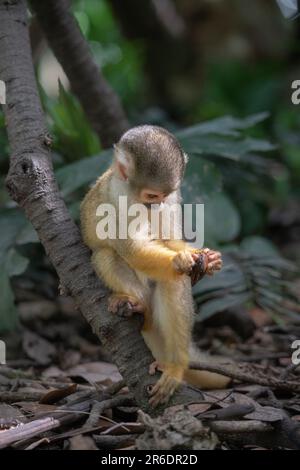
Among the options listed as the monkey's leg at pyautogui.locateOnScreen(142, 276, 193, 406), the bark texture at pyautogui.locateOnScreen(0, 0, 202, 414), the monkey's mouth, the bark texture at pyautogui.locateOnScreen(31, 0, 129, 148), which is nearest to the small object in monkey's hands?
the monkey's leg at pyautogui.locateOnScreen(142, 276, 193, 406)

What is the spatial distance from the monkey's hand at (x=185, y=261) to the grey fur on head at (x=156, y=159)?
35cm

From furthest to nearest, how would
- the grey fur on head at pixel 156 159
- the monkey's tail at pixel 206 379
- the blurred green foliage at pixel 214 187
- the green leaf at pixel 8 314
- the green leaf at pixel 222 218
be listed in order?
the green leaf at pixel 222 218
the blurred green foliage at pixel 214 187
the green leaf at pixel 8 314
the monkey's tail at pixel 206 379
the grey fur on head at pixel 156 159

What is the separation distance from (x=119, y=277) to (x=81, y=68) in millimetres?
2077

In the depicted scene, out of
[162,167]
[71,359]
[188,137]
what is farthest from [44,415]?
[188,137]

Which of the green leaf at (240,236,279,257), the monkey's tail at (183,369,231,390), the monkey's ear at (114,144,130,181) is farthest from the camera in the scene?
the green leaf at (240,236,279,257)

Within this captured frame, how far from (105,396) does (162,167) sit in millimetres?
1042

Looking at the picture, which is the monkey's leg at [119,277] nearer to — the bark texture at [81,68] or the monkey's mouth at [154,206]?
the monkey's mouth at [154,206]

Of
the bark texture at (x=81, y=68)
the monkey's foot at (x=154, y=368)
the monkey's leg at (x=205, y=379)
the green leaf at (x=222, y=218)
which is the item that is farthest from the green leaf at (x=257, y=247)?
the monkey's foot at (x=154, y=368)

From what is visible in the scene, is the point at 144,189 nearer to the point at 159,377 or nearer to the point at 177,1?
the point at 159,377

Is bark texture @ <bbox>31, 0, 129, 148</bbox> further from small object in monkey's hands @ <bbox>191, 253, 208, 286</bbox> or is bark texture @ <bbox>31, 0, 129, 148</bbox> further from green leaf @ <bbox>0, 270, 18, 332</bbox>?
small object in monkey's hands @ <bbox>191, 253, 208, 286</bbox>

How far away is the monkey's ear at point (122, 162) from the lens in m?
3.15

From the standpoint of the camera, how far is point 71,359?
4.26 m

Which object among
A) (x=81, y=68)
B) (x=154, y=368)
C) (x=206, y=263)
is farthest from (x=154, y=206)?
(x=81, y=68)

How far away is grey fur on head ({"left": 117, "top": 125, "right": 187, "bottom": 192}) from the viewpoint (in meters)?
3.03
